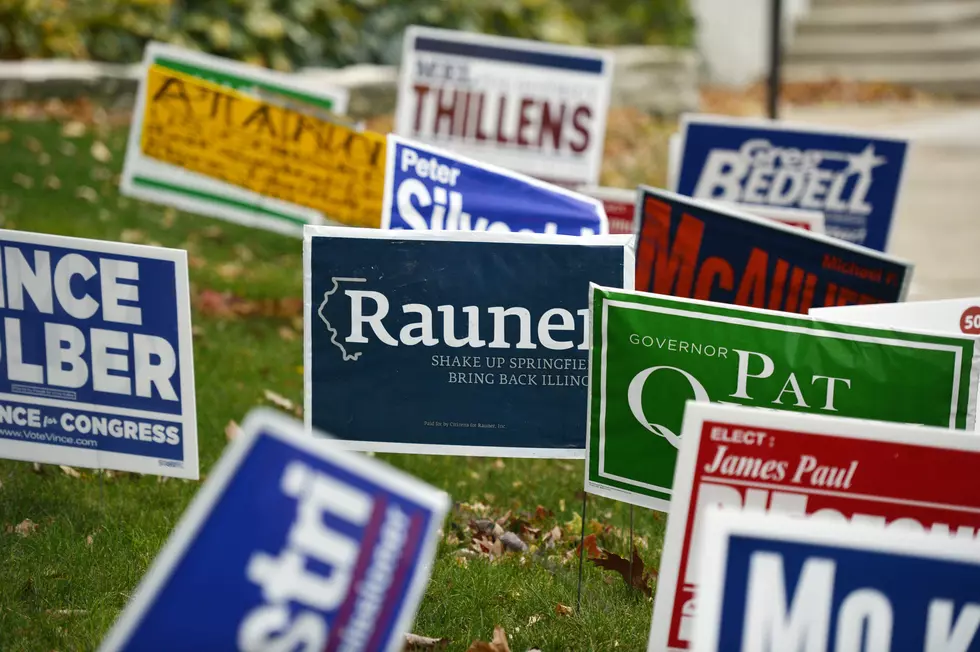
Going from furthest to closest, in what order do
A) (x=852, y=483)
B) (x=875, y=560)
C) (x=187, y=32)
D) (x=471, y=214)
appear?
(x=187, y=32), (x=471, y=214), (x=852, y=483), (x=875, y=560)

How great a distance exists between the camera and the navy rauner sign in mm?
8977

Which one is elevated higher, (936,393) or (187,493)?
(936,393)

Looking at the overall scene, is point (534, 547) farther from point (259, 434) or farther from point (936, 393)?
point (259, 434)

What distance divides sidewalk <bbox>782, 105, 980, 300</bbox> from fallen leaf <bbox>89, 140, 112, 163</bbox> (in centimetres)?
641

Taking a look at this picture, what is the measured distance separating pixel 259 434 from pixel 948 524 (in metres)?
1.93

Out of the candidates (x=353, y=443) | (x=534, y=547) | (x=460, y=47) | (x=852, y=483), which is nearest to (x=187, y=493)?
(x=353, y=443)

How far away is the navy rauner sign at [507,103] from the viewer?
29.5 feet

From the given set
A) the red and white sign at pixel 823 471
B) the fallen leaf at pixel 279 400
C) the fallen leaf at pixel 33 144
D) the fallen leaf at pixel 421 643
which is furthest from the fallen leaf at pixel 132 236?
the red and white sign at pixel 823 471

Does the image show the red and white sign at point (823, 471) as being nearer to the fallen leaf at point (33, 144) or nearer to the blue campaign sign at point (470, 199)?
the blue campaign sign at point (470, 199)

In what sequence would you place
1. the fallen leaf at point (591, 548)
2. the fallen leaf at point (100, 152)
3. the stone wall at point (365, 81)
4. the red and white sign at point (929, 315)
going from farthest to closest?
the stone wall at point (365, 81) < the fallen leaf at point (100, 152) < the fallen leaf at point (591, 548) < the red and white sign at point (929, 315)

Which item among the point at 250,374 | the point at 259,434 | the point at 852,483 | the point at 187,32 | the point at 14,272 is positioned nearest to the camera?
the point at 259,434

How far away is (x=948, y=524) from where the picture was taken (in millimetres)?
3473

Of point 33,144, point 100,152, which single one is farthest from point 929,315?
point 33,144

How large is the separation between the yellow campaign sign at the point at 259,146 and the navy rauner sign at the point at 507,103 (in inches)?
74.5
